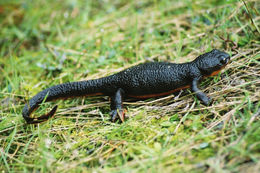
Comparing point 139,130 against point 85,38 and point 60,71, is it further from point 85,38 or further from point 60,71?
point 85,38

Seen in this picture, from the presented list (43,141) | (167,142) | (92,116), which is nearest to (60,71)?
(92,116)

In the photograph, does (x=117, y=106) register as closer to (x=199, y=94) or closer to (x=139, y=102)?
(x=139, y=102)

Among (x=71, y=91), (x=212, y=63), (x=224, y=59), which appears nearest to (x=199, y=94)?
(x=212, y=63)

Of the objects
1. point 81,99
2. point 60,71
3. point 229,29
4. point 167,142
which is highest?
point 60,71

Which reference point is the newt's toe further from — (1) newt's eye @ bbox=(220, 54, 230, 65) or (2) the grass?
(1) newt's eye @ bbox=(220, 54, 230, 65)

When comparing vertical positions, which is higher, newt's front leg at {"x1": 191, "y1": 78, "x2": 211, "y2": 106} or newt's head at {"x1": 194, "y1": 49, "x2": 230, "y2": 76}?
newt's head at {"x1": 194, "y1": 49, "x2": 230, "y2": 76}

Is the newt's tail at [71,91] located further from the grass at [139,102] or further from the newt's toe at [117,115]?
the newt's toe at [117,115]

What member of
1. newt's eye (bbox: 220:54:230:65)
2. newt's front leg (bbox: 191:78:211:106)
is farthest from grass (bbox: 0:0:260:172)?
newt's eye (bbox: 220:54:230:65)
